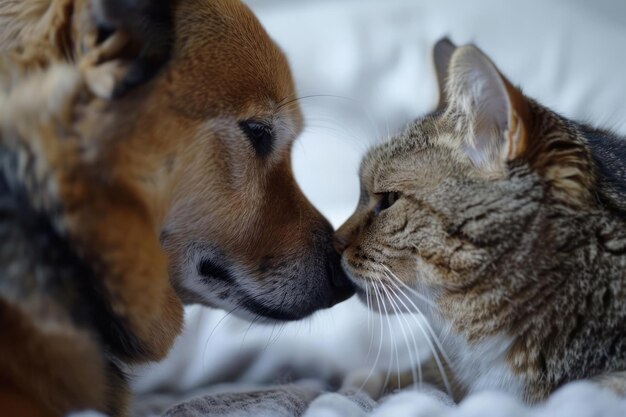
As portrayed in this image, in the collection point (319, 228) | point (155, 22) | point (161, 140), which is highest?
point (155, 22)

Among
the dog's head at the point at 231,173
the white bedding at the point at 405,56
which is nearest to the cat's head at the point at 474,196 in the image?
the dog's head at the point at 231,173

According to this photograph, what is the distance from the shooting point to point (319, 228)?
1.28m

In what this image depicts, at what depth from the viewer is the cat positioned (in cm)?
104

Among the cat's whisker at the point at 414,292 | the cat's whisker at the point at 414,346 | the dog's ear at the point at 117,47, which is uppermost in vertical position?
the dog's ear at the point at 117,47

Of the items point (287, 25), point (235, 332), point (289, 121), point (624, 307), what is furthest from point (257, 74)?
point (287, 25)

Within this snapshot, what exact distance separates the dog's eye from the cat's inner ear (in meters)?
0.33

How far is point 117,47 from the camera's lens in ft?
3.13

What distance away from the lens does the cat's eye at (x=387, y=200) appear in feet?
4.16

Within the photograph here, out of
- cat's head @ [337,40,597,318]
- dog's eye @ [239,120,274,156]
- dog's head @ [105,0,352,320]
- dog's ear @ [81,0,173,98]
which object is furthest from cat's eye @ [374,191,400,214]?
dog's ear @ [81,0,173,98]

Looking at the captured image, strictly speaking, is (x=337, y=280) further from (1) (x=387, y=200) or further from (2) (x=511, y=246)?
(2) (x=511, y=246)

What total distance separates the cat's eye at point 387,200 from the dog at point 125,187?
0.17 m

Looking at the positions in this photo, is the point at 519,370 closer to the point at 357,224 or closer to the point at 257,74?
the point at 357,224

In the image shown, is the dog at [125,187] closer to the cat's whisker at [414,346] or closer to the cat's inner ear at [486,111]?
the cat's whisker at [414,346]

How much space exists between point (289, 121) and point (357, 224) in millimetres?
236
